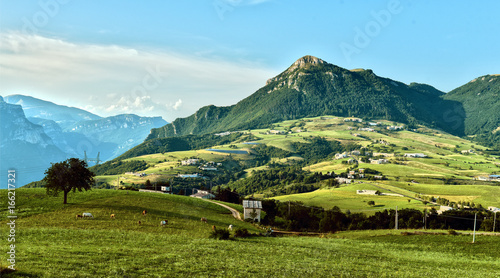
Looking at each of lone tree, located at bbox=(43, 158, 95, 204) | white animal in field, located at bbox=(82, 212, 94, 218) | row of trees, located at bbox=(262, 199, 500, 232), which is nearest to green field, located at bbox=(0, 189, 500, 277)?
white animal in field, located at bbox=(82, 212, 94, 218)

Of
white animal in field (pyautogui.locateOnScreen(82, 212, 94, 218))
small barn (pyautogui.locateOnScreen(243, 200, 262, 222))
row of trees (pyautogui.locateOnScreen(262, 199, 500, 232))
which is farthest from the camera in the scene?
row of trees (pyautogui.locateOnScreen(262, 199, 500, 232))

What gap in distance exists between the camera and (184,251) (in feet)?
139

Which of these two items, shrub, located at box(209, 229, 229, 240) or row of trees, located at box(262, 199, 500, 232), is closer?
shrub, located at box(209, 229, 229, 240)

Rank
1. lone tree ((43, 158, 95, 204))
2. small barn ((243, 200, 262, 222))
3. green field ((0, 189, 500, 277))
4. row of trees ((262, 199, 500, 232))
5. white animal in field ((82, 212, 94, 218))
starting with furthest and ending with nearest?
row of trees ((262, 199, 500, 232)) < small barn ((243, 200, 262, 222)) < lone tree ((43, 158, 95, 204)) < white animal in field ((82, 212, 94, 218)) < green field ((0, 189, 500, 277))

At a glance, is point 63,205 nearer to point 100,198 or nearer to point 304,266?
point 100,198

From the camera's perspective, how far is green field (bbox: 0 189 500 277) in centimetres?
3262

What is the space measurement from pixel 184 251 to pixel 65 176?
4734 centimetres

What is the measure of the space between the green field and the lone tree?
3.85 meters

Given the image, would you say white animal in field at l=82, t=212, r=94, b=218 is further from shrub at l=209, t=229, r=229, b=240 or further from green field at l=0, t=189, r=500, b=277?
shrub at l=209, t=229, r=229, b=240

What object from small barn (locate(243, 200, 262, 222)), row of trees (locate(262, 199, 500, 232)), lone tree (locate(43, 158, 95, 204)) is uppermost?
lone tree (locate(43, 158, 95, 204))

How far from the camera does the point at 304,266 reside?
38406 mm

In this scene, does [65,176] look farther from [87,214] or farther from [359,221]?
[359,221]

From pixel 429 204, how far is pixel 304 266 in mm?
165701

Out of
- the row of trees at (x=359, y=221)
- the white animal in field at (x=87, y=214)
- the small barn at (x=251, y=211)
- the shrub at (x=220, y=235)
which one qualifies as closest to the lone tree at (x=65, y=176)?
the white animal in field at (x=87, y=214)
